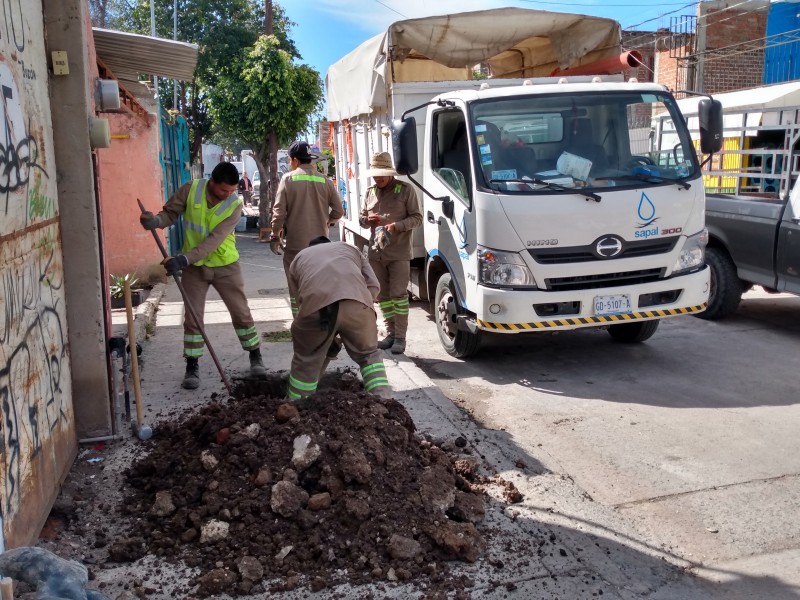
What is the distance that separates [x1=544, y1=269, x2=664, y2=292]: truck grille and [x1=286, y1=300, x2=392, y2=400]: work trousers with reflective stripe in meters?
1.78

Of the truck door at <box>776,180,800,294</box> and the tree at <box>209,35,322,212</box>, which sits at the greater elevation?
the tree at <box>209,35,322,212</box>

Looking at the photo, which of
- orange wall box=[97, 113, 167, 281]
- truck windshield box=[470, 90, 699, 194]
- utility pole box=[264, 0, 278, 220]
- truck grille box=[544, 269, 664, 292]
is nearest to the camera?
truck grille box=[544, 269, 664, 292]

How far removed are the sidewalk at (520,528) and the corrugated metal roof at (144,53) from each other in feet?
11.0

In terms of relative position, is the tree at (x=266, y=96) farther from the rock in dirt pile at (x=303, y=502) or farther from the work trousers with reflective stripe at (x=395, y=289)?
the rock in dirt pile at (x=303, y=502)

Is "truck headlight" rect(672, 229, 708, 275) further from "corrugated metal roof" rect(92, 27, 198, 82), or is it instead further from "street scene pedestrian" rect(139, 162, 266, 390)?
"corrugated metal roof" rect(92, 27, 198, 82)

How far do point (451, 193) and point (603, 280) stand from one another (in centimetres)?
156

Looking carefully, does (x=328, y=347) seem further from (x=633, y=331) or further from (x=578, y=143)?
(x=633, y=331)

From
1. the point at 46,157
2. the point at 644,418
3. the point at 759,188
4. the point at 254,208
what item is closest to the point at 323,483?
the point at 46,157

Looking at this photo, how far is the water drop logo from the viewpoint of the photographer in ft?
20.1

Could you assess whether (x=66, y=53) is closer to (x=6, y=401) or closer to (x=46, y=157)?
(x=46, y=157)

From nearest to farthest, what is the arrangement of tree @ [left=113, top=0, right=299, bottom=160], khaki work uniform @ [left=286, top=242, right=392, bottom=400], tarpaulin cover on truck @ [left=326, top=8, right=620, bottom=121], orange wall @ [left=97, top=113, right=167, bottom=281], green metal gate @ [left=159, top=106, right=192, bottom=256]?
khaki work uniform @ [left=286, top=242, right=392, bottom=400]
tarpaulin cover on truck @ [left=326, top=8, right=620, bottom=121]
orange wall @ [left=97, top=113, right=167, bottom=281]
green metal gate @ [left=159, top=106, right=192, bottom=256]
tree @ [left=113, top=0, right=299, bottom=160]

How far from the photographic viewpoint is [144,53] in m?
8.37

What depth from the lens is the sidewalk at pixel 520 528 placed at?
339 centimetres

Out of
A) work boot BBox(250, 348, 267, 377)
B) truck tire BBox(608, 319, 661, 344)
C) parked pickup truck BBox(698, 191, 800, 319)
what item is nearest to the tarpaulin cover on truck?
parked pickup truck BBox(698, 191, 800, 319)
